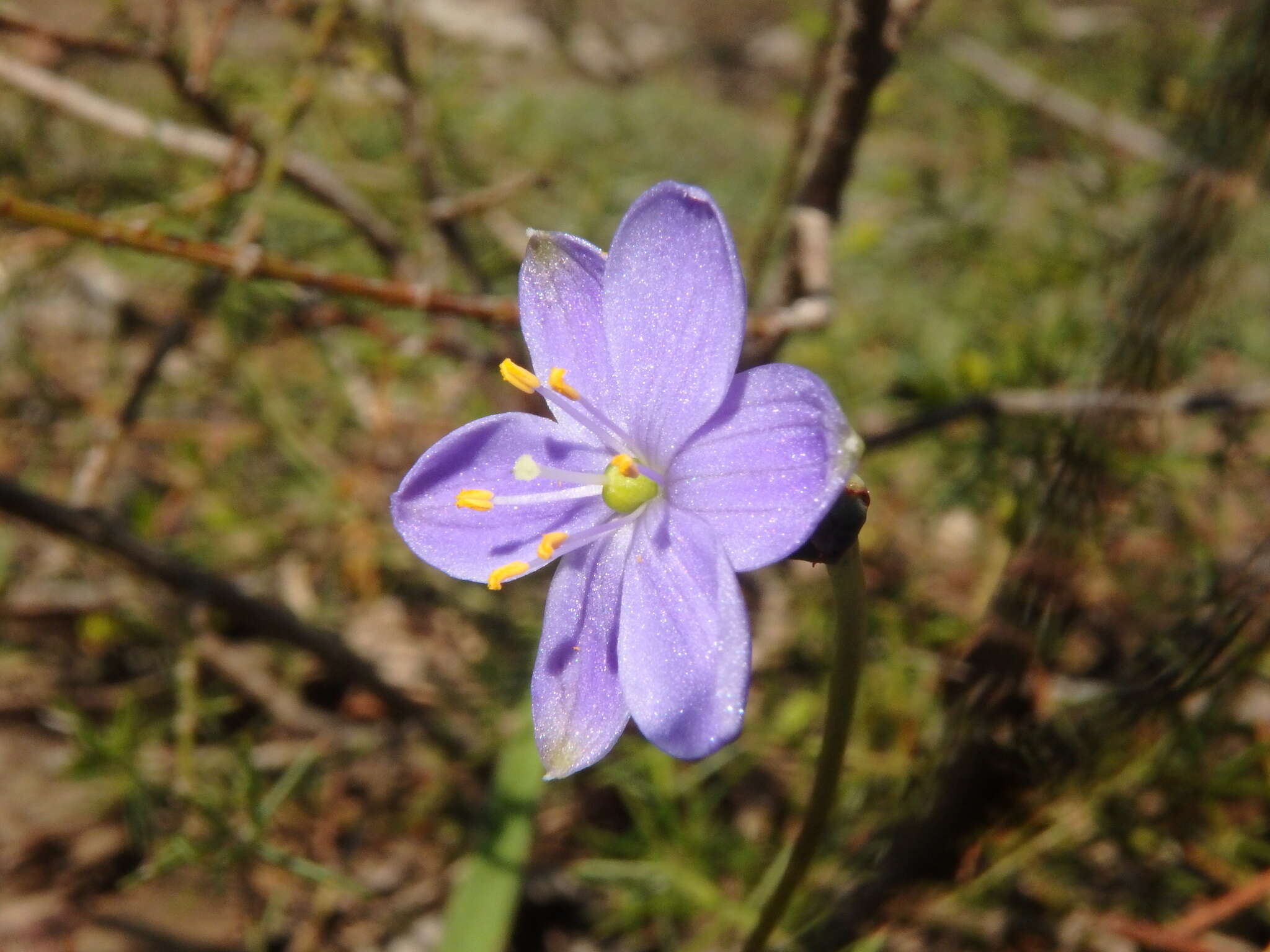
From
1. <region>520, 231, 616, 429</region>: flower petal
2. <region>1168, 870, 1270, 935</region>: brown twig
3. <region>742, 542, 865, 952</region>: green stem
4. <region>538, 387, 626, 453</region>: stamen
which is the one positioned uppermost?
<region>520, 231, 616, 429</region>: flower petal

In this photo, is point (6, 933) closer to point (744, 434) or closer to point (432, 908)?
point (432, 908)

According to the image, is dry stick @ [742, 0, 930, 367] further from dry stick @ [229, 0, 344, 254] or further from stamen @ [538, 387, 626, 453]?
dry stick @ [229, 0, 344, 254]

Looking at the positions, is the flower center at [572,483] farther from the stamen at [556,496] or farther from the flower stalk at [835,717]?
the flower stalk at [835,717]

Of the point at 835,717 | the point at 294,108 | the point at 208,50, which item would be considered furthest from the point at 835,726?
the point at 208,50

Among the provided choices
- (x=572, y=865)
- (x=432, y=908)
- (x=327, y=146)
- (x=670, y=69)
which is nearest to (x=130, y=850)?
(x=432, y=908)

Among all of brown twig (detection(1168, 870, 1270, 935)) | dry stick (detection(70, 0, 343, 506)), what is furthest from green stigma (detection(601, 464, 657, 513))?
brown twig (detection(1168, 870, 1270, 935))
